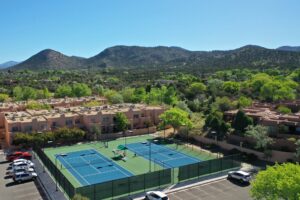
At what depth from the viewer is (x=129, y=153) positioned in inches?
1833

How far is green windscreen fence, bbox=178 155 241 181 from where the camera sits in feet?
111

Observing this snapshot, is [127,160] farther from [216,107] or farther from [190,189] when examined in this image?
[216,107]

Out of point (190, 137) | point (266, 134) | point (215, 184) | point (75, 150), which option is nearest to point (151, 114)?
point (190, 137)

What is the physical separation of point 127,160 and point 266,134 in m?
20.6

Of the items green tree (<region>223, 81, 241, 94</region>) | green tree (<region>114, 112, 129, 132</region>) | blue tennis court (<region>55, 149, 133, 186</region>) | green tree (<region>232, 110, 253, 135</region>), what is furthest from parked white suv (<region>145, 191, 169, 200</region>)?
green tree (<region>223, 81, 241, 94</region>)

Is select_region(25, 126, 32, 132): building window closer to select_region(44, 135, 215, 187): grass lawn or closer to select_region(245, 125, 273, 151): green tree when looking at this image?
select_region(44, 135, 215, 187): grass lawn

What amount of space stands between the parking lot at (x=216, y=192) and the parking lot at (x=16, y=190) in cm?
1395

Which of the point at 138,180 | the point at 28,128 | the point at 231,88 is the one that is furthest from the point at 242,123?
the point at 231,88

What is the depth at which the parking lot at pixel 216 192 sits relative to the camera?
2988cm

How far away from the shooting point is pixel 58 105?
76.5 metres

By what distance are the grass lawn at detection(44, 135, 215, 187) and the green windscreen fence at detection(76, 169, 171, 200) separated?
253 inches

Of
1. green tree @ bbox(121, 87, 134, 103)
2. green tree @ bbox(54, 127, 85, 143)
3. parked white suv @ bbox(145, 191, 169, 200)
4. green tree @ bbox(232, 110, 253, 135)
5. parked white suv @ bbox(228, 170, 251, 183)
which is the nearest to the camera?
parked white suv @ bbox(145, 191, 169, 200)

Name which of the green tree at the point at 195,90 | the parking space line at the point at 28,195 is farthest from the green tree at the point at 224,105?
the parking space line at the point at 28,195

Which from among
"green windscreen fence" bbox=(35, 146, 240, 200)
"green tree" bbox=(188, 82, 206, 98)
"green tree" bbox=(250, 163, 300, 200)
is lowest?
"green windscreen fence" bbox=(35, 146, 240, 200)
